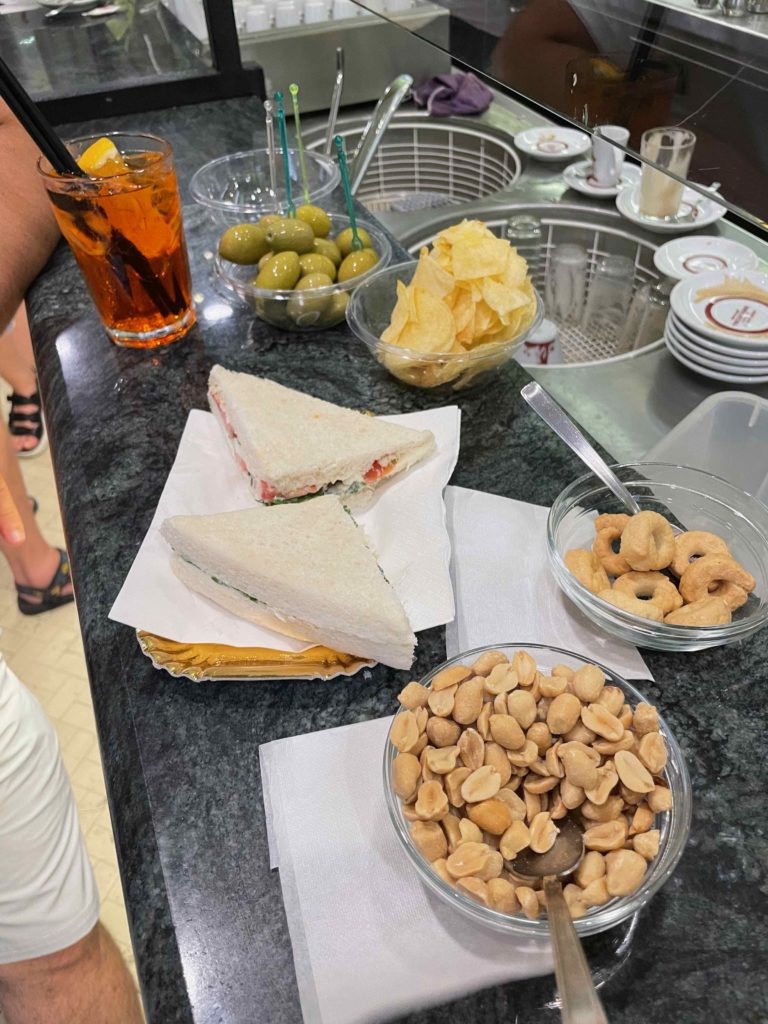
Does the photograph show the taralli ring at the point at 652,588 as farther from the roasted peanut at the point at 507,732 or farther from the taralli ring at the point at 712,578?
the roasted peanut at the point at 507,732

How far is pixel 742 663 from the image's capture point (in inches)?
29.0

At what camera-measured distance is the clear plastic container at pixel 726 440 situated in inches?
40.5

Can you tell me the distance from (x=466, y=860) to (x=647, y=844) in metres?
0.13

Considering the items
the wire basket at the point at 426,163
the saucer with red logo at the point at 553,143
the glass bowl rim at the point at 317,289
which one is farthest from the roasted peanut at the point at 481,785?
the wire basket at the point at 426,163

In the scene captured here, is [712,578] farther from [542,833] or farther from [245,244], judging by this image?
[245,244]

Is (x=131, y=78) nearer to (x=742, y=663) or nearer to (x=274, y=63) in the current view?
(x=274, y=63)

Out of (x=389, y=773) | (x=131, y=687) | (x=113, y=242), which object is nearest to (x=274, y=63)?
(x=113, y=242)

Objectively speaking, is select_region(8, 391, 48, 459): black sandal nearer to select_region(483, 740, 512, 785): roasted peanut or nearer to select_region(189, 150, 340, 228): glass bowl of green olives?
select_region(189, 150, 340, 228): glass bowl of green olives

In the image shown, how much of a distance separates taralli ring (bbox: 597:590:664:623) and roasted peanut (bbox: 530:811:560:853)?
23 cm

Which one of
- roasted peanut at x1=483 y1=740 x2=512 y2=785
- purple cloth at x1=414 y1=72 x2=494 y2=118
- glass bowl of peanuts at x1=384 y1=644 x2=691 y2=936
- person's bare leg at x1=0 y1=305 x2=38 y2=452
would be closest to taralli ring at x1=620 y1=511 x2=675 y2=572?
glass bowl of peanuts at x1=384 y1=644 x2=691 y2=936

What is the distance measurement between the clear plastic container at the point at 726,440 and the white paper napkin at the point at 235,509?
1.09 feet

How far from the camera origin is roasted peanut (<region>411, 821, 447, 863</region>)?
54 cm

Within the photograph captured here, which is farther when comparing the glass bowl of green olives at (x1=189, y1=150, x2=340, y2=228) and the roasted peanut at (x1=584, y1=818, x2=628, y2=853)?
the glass bowl of green olives at (x1=189, y1=150, x2=340, y2=228)

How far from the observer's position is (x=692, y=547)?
2.48 ft
